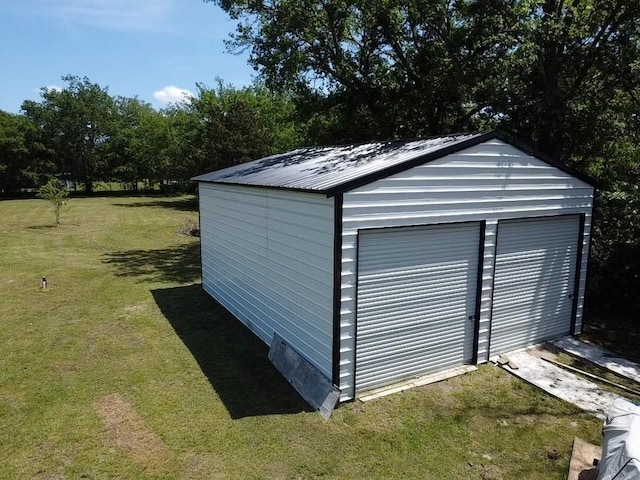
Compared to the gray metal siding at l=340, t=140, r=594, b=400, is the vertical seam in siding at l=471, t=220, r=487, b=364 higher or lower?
lower

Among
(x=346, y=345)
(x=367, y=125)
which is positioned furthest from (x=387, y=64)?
(x=346, y=345)

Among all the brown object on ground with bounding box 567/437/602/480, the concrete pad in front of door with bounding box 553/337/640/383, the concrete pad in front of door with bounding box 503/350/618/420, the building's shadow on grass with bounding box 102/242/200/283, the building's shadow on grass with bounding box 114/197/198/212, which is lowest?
the building's shadow on grass with bounding box 114/197/198/212

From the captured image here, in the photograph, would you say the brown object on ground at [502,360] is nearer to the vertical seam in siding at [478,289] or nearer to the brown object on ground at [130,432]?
the vertical seam in siding at [478,289]

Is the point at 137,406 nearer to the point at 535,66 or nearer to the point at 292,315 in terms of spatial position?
the point at 292,315

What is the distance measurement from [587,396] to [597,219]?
17.9 ft

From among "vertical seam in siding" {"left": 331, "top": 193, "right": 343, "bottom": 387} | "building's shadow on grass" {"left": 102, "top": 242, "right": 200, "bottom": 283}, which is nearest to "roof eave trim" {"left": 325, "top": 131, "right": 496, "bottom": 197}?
"vertical seam in siding" {"left": 331, "top": 193, "right": 343, "bottom": 387}

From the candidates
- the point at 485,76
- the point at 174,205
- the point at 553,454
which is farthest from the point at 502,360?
the point at 174,205

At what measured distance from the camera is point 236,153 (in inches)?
1064

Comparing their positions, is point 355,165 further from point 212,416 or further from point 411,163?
point 212,416

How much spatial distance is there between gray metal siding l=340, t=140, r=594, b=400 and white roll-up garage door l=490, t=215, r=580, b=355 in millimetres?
243

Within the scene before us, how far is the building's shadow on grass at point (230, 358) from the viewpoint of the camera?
608cm

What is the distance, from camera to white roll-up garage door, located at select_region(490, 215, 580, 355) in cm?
748

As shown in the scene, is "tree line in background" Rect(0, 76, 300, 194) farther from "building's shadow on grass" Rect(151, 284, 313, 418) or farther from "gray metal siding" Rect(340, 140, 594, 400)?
"gray metal siding" Rect(340, 140, 594, 400)

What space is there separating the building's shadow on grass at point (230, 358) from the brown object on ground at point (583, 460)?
10.3 ft
